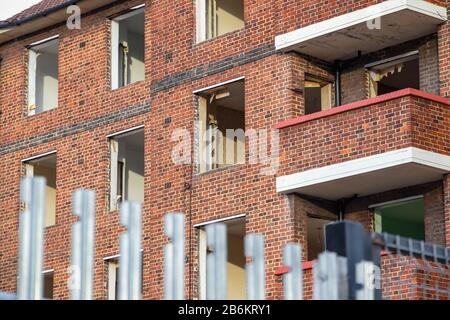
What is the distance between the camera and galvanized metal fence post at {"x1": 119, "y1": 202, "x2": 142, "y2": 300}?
1596 centimetres

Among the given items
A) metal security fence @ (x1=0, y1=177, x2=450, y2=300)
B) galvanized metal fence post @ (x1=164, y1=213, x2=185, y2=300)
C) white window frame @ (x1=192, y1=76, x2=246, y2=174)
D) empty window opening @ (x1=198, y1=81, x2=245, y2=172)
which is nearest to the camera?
metal security fence @ (x1=0, y1=177, x2=450, y2=300)

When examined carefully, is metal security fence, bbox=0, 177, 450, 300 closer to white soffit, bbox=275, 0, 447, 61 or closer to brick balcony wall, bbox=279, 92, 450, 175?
brick balcony wall, bbox=279, 92, 450, 175

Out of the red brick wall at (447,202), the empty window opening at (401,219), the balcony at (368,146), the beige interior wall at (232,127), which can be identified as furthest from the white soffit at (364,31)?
the empty window opening at (401,219)

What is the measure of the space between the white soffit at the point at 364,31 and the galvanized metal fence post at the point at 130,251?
13.3 m

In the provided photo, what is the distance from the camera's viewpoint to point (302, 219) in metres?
29.7

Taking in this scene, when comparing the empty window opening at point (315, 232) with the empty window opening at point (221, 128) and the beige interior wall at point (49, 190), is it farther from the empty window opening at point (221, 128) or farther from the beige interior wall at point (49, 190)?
the beige interior wall at point (49, 190)

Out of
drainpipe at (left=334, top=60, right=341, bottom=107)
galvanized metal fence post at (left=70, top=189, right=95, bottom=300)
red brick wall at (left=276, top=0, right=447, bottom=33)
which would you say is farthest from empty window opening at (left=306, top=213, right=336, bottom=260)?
galvanized metal fence post at (left=70, top=189, right=95, bottom=300)

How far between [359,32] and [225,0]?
4.40m

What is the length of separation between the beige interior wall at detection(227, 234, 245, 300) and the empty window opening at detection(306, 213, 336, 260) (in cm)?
146

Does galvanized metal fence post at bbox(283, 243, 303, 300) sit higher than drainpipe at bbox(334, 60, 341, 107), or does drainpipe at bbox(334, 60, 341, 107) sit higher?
drainpipe at bbox(334, 60, 341, 107)

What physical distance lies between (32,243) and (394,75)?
16464 mm
